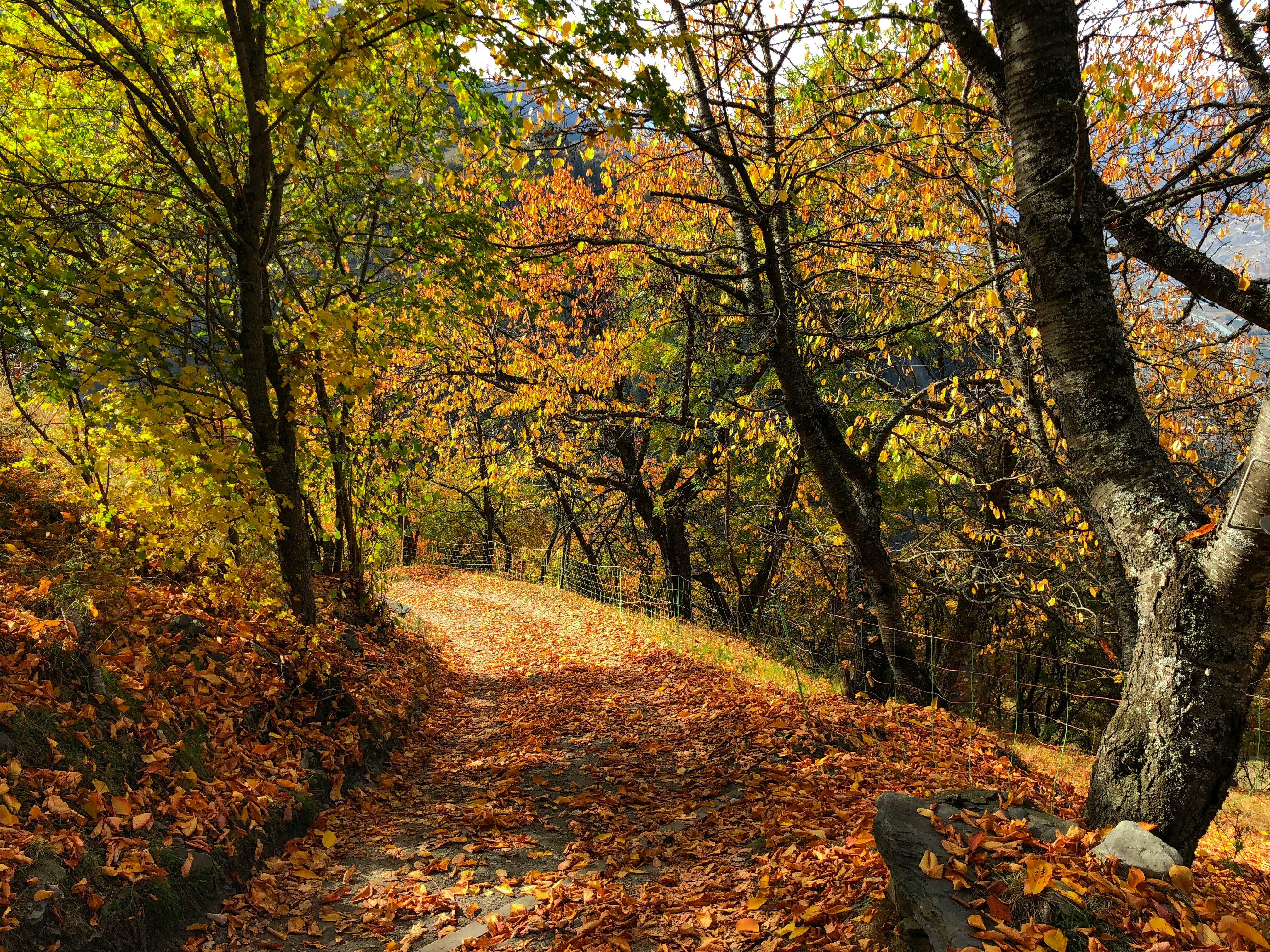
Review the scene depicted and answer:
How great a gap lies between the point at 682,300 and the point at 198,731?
26.7ft

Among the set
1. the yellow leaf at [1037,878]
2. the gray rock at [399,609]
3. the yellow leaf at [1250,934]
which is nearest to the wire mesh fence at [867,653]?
the yellow leaf at [1250,934]

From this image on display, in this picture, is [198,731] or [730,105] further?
[198,731]

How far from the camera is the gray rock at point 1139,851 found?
273 centimetres

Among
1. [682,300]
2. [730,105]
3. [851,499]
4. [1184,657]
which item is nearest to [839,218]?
[682,300]

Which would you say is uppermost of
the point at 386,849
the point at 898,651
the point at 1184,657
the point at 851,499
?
the point at 851,499

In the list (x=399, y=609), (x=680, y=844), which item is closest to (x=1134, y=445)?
(x=680, y=844)

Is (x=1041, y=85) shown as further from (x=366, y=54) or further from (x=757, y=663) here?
(x=757, y=663)

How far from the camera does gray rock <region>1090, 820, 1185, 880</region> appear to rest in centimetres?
273

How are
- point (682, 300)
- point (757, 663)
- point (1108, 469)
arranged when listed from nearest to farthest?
point (1108, 469) < point (757, 663) < point (682, 300)

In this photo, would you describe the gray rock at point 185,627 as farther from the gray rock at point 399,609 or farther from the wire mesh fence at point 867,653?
the gray rock at point 399,609

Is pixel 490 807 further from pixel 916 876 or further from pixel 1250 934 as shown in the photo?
pixel 1250 934

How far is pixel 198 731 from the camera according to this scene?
4500 mm

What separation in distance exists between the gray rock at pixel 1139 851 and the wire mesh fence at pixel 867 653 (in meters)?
0.79

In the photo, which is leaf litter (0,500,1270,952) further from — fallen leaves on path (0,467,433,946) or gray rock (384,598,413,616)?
gray rock (384,598,413,616)
